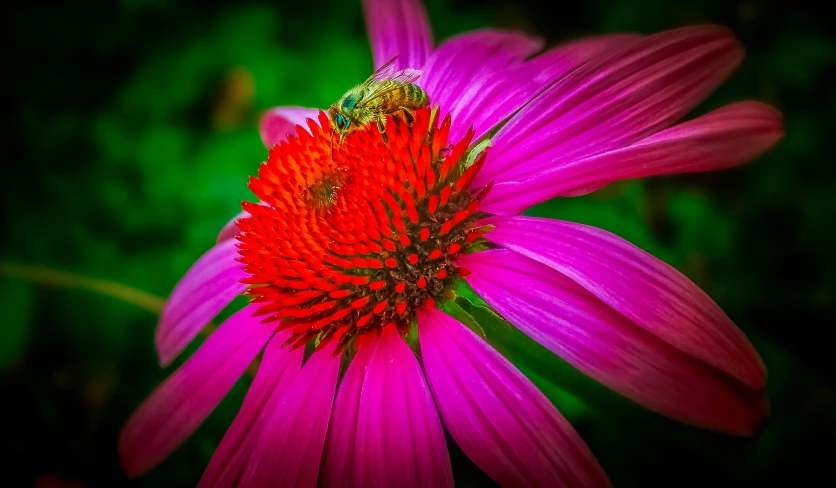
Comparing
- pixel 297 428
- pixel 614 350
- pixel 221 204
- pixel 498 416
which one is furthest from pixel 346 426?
pixel 221 204

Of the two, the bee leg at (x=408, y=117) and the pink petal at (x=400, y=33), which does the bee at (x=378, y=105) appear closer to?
the bee leg at (x=408, y=117)

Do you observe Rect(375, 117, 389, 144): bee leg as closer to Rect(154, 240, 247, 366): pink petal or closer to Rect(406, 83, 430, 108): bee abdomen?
Rect(406, 83, 430, 108): bee abdomen

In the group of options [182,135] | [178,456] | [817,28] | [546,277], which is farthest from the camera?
[182,135]

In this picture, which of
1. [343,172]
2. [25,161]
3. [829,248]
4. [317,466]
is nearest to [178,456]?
[317,466]

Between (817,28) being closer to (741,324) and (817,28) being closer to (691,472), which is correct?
(741,324)

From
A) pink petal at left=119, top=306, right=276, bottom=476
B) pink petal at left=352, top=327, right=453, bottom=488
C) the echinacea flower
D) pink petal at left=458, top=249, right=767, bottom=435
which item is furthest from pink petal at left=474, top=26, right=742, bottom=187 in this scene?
pink petal at left=119, top=306, right=276, bottom=476

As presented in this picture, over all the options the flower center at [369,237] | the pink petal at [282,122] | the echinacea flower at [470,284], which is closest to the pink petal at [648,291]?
the echinacea flower at [470,284]
